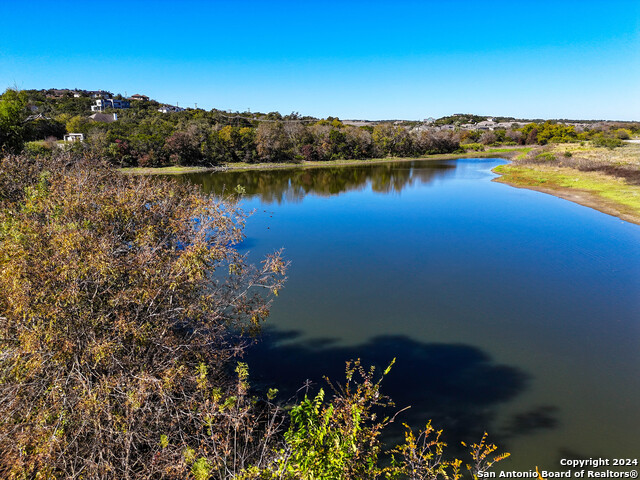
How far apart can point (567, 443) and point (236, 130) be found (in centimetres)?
6414

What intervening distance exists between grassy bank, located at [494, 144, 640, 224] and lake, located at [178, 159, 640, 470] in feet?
20.4

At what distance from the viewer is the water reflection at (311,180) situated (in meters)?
40.3

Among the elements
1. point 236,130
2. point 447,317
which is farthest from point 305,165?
point 447,317

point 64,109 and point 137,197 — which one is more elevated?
Answer: point 64,109

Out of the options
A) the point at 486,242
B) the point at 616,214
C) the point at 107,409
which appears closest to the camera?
the point at 107,409

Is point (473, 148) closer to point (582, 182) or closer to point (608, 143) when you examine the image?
point (608, 143)

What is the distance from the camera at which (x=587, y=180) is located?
40625 millimetres

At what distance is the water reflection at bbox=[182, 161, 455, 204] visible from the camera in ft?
132

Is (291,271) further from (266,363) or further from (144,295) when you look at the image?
(144,295)

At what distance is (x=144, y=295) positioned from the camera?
5980 mm

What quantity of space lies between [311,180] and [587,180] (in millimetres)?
31813

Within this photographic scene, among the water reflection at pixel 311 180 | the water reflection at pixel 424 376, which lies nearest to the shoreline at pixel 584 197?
the water reflection at pixel 311 180

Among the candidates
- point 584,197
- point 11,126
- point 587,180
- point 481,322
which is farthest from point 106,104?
point 481,322

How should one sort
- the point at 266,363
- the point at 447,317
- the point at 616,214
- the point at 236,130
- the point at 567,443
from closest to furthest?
the point at 567,443, the point at 266,363, the point at 447,317, the point at 616,214, the point at 236,130
